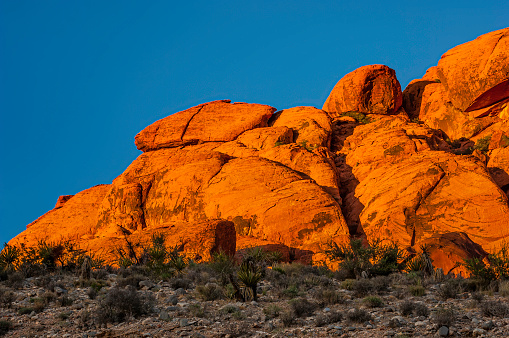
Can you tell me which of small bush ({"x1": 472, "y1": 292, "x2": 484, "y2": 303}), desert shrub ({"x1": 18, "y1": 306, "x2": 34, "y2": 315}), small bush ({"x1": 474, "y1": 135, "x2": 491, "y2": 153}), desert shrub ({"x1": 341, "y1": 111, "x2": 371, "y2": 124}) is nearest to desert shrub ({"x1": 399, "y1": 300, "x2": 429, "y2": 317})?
small bush ({"x1": 472, "y1": 292, "x2": 484, "y2": 303})

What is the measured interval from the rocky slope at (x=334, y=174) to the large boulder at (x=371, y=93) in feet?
0.37

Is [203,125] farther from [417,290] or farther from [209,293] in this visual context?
[417,290]

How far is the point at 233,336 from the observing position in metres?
12.8

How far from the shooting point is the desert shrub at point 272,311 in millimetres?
14297

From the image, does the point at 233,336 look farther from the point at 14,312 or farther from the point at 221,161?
the point at 221,161

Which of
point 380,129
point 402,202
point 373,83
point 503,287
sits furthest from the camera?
point 373,83

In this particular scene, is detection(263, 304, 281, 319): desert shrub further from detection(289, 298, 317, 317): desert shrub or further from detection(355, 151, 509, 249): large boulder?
detection(355, 151, 509, 249): large boulder

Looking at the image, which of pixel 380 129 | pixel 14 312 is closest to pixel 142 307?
pixel 14 312

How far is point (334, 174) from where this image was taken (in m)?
37.8

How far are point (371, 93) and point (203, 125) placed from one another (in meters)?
17.9

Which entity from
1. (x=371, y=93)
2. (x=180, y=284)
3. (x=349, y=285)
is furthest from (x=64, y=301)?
(x=371, y=93)

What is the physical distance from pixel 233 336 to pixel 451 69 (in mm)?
40932

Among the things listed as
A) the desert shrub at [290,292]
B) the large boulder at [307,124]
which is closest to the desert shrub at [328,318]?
the desert shrub at [290,292]

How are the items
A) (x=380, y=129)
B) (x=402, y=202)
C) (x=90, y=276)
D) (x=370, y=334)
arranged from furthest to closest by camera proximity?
1. (x=380, y=129)
2. (x=402, y=202)
3. (x=90, y=276)
4. (x=370, y=334)
